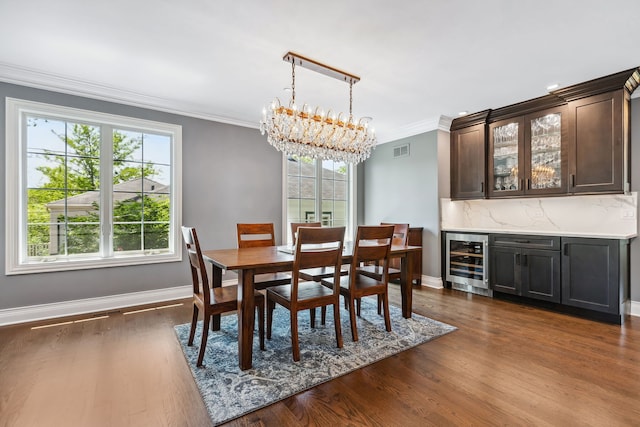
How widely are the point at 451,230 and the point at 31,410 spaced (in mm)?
4542

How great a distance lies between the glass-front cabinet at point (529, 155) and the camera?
357 centimetres

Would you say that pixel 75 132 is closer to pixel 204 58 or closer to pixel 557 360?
pixel 204 58

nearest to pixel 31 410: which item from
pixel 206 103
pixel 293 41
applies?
pixel 293 41

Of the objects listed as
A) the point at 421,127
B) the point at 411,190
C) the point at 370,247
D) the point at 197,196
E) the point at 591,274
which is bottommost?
the point at 591,274

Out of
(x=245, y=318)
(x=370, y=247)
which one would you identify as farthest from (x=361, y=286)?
(x=245, y=318)

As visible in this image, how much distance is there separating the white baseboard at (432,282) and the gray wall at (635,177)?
2028 mm

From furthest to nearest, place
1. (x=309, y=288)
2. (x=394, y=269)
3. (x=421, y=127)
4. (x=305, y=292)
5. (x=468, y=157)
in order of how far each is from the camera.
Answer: (x=421, y=127) < (x=468, y=157) < (x=394, y=269) < (x=309, y=288) < (x=305, y=292)

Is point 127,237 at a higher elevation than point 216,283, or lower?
higher

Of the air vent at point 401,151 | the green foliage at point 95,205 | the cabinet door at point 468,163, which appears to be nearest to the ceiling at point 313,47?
the green foliage at point 95,205

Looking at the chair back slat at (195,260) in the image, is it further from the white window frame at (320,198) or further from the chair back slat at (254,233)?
the white window frame at (320,198)

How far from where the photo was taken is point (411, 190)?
16.0 ft

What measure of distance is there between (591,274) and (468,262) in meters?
1.32

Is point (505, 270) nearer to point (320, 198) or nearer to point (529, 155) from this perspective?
point (529, 155)

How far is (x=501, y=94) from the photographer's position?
3.58 meters
